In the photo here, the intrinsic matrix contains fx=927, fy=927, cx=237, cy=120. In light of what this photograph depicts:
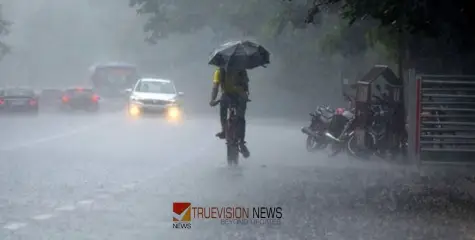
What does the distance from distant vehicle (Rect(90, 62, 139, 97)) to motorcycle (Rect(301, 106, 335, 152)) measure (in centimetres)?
5085

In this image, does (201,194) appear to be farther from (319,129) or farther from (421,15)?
(319,129)

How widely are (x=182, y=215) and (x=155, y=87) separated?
28.3 metres

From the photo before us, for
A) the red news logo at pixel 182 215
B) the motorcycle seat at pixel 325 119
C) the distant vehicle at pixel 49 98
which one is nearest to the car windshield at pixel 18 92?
the distant vehicle at pixel 49 98

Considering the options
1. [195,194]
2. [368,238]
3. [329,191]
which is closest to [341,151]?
[329,191]

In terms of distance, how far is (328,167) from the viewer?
18969 mm

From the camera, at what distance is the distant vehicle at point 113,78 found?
73.8 m

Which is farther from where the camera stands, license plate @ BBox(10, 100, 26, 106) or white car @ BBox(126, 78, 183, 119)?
license plate @ BBox(10, 100, 26, 106)

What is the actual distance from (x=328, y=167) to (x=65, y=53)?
9318 cm

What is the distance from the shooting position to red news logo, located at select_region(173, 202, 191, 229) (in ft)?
35.1

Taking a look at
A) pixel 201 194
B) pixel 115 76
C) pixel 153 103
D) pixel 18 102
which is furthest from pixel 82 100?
pixel 201 194

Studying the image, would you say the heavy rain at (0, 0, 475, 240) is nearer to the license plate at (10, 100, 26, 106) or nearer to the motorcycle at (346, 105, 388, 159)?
the motorcycle at (346, 105, 388, 159)

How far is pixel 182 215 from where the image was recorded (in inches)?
446

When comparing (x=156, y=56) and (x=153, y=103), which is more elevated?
(x=156, y=56)

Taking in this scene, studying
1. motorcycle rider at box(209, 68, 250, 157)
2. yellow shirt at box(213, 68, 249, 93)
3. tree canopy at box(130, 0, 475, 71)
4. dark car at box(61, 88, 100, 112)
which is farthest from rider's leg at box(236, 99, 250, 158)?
dark car at box(61, 88, 100, 112)
